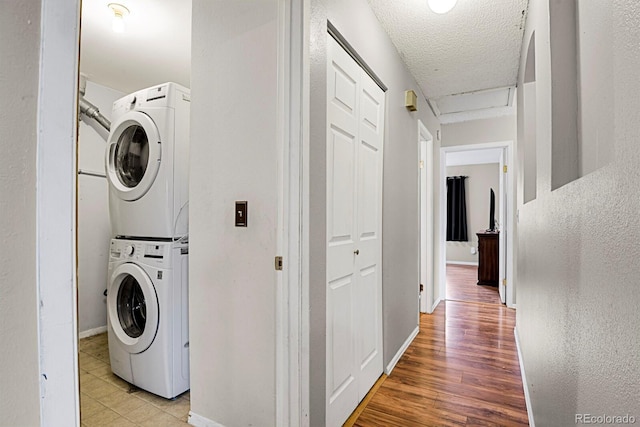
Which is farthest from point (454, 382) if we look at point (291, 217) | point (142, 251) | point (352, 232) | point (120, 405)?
point (142, 251)

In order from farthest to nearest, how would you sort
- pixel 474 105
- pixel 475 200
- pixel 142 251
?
pixel 475 200 < pixel 474 105 < pixel 142 251

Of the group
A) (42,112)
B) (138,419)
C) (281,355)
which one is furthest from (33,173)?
(138,419)

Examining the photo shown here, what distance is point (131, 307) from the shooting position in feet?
7.16

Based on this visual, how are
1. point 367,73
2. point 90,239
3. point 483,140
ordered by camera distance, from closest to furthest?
1. point 367,73
2. point 90,239
3. point 483,140

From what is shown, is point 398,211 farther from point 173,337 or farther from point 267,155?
point 173,337

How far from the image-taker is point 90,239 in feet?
10.0

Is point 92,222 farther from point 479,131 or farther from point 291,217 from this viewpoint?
point 479,131

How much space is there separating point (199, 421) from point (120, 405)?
0.61 meters

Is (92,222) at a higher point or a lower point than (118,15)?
lower

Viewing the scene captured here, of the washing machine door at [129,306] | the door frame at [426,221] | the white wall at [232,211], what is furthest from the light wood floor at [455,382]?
the washing machine door at [129,306]

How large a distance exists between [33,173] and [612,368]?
1107mm

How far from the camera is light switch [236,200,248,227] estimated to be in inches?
57.4

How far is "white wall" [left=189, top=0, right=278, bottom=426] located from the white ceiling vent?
276 cm

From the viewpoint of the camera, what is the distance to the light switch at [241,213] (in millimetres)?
1458
